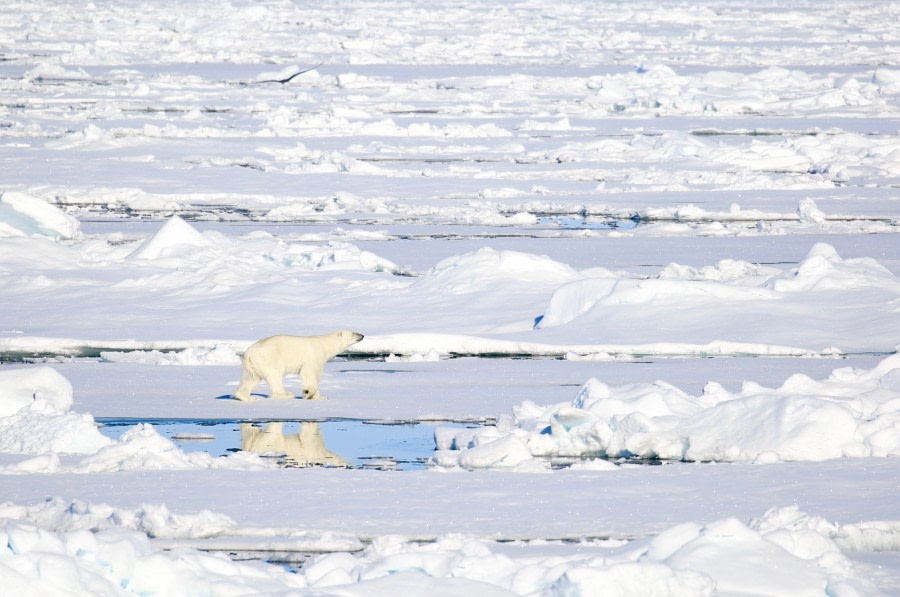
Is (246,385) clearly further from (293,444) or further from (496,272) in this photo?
(496,272)

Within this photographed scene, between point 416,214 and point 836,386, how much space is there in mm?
9354

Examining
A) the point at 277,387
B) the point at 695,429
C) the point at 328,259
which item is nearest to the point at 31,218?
the point at 328,259

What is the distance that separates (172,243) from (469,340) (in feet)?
13.3

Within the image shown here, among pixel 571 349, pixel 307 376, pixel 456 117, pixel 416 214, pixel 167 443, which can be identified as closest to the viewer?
pixel 167 443

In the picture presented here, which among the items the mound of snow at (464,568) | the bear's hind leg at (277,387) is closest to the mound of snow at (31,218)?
the bear's hind leg at (277,387)

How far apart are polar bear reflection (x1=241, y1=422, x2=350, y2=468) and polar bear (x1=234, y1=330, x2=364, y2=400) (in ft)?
1.59

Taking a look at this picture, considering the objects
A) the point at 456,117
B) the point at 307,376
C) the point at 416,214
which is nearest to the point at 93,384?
the point at 307,376

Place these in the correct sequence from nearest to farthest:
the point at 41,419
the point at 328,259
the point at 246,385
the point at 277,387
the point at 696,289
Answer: the point at 41,419 < the point at 246,385 < the point at 277,387 < the point at 696,289 < the point at 328,259

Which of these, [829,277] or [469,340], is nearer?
[469,340]

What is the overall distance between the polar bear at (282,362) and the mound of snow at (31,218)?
259 inches

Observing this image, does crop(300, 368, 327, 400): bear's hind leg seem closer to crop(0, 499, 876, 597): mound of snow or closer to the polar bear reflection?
the polar bear reflection

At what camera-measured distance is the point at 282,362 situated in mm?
7488

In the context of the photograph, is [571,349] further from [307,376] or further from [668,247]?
[668,247]

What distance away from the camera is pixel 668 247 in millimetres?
13461
